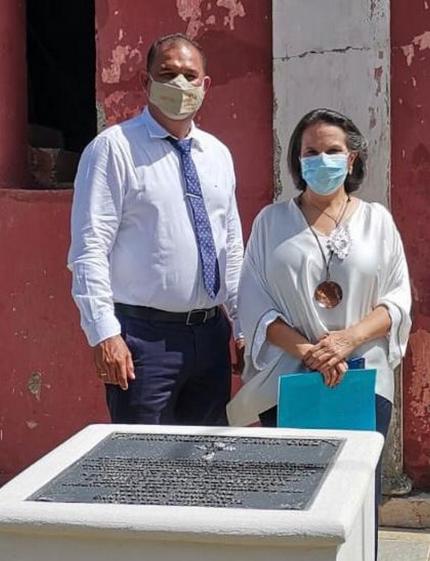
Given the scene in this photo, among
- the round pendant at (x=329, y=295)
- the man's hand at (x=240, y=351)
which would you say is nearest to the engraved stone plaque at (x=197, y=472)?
the round pendant at (x=329, y=295)

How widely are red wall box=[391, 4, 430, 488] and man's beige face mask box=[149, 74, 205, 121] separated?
4.35 feet

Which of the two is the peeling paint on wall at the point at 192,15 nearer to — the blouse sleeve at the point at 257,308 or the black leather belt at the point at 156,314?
the blouse sleeve at the point at 257,308

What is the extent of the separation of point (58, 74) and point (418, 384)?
3.18 meters

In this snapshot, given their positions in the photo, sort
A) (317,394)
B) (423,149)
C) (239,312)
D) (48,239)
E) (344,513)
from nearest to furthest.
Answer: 1. (344,513)
2. (317,394)
3. (239,312)
4. (423,149)
5. (48,239)

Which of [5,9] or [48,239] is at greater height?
[5,9]

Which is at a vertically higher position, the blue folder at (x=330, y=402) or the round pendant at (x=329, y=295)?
the round pendant at (x=329, y=295)

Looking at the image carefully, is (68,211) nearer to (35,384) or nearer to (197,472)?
(35,384)

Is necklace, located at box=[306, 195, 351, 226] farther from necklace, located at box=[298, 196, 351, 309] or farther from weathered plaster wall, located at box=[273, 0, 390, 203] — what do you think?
weathered plaster wall, located at box=[273, 0, 390, 203]

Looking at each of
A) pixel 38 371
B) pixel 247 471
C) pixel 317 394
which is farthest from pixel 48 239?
pixel 247 471

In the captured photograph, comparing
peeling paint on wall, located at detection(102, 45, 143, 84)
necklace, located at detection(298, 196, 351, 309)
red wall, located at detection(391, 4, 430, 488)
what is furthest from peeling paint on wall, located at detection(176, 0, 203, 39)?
necklace, located at detection(298, 196, 351, 309)

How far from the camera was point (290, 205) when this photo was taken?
11.2 ft

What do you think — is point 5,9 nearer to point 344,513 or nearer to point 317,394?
point 317,394

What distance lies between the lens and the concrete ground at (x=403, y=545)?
4.30 meters

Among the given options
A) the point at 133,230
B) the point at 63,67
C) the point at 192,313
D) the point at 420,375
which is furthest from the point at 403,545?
the point at 63,67
